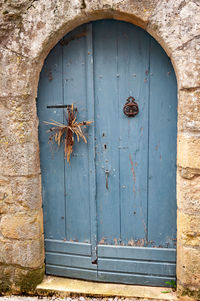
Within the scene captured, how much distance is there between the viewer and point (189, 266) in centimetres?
187

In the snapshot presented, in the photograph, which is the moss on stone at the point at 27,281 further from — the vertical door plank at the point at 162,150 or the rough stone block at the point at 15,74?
the rough stone block at the point at 15,74

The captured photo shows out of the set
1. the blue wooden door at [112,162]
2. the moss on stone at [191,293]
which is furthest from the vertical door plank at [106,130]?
the moss on stone at [191,293]

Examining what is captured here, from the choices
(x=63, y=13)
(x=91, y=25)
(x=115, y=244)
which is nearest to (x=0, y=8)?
(x=63, y=13)

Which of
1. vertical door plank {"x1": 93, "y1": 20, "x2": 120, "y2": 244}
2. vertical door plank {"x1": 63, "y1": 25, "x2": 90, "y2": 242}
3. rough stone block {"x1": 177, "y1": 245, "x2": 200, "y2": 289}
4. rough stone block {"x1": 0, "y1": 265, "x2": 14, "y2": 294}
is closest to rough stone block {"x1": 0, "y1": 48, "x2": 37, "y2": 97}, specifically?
vertical door plank {"x1": 63, "y1": 25, "x2": 90, "y2": 242}

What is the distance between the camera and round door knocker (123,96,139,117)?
200cm

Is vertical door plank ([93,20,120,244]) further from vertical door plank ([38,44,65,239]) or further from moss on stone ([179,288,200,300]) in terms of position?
moss on stone ([179,288,200,300])

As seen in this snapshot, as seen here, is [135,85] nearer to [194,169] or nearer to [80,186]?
[194,169]

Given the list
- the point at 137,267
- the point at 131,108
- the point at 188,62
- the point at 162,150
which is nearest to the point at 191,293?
the point at 137,267

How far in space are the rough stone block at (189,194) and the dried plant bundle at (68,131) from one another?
0.93 meters

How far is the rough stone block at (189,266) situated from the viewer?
6.08 feet

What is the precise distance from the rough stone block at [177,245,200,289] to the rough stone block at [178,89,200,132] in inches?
39.4

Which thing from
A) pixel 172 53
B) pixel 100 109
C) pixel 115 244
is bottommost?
pixel 115 244

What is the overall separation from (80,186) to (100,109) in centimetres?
76

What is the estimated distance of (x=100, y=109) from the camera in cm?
208
